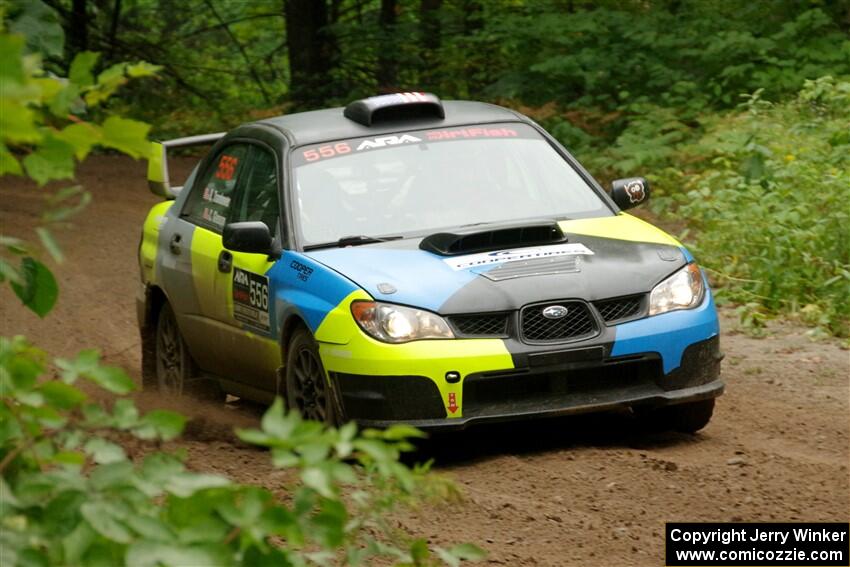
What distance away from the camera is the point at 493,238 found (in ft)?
24.4

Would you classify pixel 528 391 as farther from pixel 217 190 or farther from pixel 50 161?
pixel 50 161

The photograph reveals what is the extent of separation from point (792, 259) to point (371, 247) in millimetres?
4778

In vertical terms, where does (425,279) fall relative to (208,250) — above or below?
above

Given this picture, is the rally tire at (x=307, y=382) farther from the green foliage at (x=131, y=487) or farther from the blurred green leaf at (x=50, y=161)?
the blurred green leaf at (x=50, y=161)

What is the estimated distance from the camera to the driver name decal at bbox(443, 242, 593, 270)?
23.7 ft

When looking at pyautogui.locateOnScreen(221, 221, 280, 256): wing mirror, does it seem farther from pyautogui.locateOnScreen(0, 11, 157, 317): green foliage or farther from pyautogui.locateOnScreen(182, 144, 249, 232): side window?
pyautogui.locateOnScreen(0, 11, 157, 317): green foliage

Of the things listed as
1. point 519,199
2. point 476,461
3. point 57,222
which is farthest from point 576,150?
point 57,222

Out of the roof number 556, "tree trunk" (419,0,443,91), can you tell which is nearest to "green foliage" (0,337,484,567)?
the roof number 556

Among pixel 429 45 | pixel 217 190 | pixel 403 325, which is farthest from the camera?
pixel 429 45

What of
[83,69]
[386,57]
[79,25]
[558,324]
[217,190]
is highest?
[83,69]

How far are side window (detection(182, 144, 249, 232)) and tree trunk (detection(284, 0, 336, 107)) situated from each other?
14.0 m

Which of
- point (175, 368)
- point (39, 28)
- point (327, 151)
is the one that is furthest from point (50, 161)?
point (175, 368)

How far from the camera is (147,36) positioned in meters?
27.6

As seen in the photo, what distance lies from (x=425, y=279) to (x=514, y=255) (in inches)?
18.6
